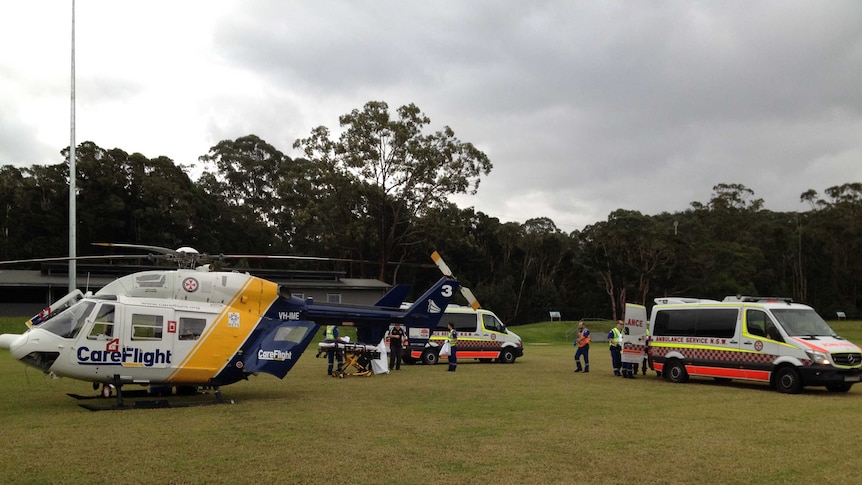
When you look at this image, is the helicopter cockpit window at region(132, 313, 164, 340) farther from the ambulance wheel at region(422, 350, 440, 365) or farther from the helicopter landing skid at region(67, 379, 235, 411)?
the ambulance wheel at region(422, 350, 440, 365)

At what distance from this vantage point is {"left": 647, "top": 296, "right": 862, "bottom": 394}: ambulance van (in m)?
14.2

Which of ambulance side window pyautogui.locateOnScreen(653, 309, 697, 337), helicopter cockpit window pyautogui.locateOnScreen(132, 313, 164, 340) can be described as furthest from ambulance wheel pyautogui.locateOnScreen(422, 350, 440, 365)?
helicopter cockpit window pyautogui.locateOnScreen(132, 313, 164, 340)

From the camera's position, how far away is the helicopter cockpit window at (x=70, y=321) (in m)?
11.6

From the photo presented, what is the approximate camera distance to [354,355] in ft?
60.7

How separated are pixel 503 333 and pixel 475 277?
37938 millimetres

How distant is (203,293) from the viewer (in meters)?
12.9

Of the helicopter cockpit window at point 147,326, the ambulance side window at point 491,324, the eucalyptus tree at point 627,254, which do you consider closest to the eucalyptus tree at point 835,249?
the eucalyptus tree at point 627,254

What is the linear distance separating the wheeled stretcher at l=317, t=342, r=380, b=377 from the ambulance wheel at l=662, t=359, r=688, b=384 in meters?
8.03

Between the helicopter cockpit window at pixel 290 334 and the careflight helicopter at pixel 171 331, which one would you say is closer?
the careflight helicopter at pixel 171 331

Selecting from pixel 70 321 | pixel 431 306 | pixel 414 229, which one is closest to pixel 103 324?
pixel 70 321

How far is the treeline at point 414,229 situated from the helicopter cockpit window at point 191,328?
3452 cm

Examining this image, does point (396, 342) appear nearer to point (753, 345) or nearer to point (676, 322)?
point (676, 322)

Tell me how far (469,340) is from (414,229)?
94.7ft

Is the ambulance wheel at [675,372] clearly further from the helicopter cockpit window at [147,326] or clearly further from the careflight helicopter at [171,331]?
the helicopter cockpit window at [147,326]
